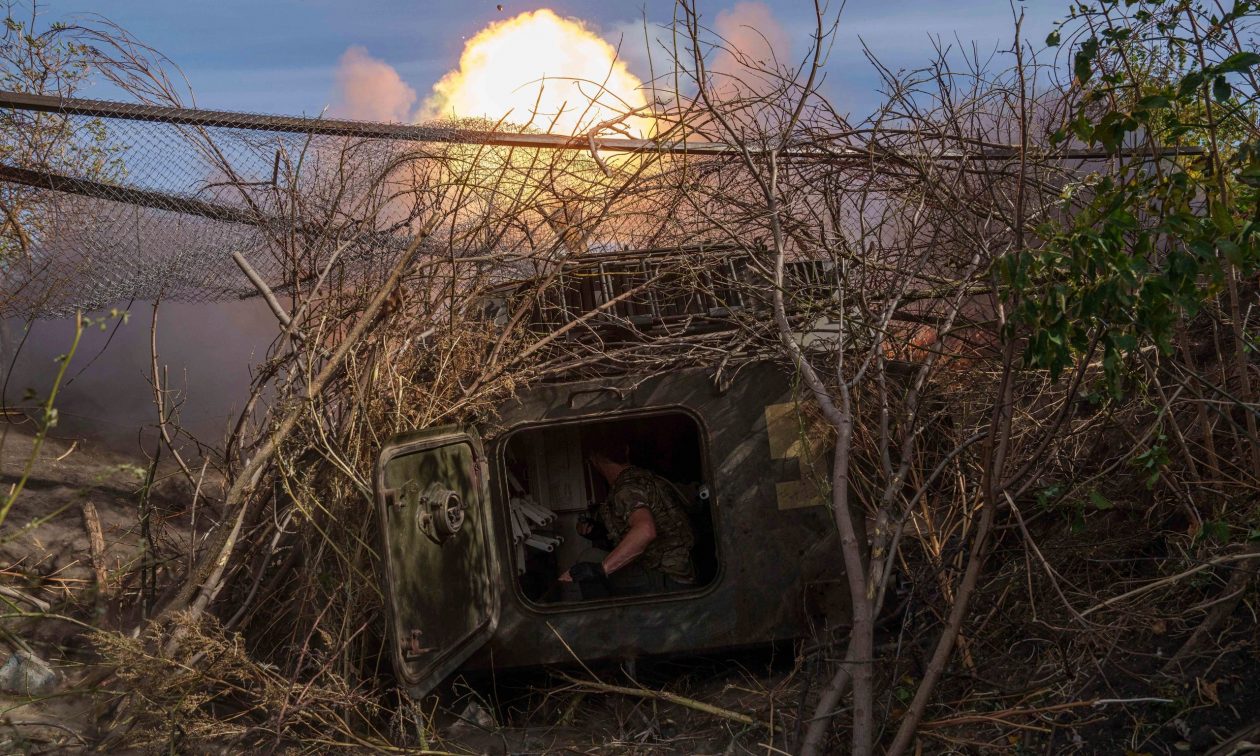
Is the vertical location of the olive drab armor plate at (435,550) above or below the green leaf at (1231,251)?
below

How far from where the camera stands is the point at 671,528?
6.22 m

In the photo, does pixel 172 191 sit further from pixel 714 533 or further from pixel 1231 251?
pixel 1231 251

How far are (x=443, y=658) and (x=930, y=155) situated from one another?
11.0 ft

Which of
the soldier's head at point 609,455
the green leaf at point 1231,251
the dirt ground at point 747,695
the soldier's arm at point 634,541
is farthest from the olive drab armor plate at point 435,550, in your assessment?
the green leaf at point 1231,251

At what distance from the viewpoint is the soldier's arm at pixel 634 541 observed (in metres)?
5.85

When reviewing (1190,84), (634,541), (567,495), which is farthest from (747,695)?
(1190,84)

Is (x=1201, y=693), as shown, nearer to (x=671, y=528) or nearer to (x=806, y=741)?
(x=806, y=741)

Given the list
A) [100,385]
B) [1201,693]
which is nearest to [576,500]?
[1201,693]

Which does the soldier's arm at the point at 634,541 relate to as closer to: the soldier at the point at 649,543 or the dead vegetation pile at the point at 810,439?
the soldier at the point at 649,543

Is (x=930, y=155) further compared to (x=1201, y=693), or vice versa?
(x=930, y=155)

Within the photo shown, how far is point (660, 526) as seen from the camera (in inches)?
245

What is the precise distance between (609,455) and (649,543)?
703 mm

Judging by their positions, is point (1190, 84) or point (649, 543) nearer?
point (1190, 84)

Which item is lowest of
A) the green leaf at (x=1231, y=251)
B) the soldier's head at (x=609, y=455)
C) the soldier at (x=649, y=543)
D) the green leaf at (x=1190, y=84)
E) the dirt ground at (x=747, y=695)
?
the dirt ground at (x=747, y=695)
